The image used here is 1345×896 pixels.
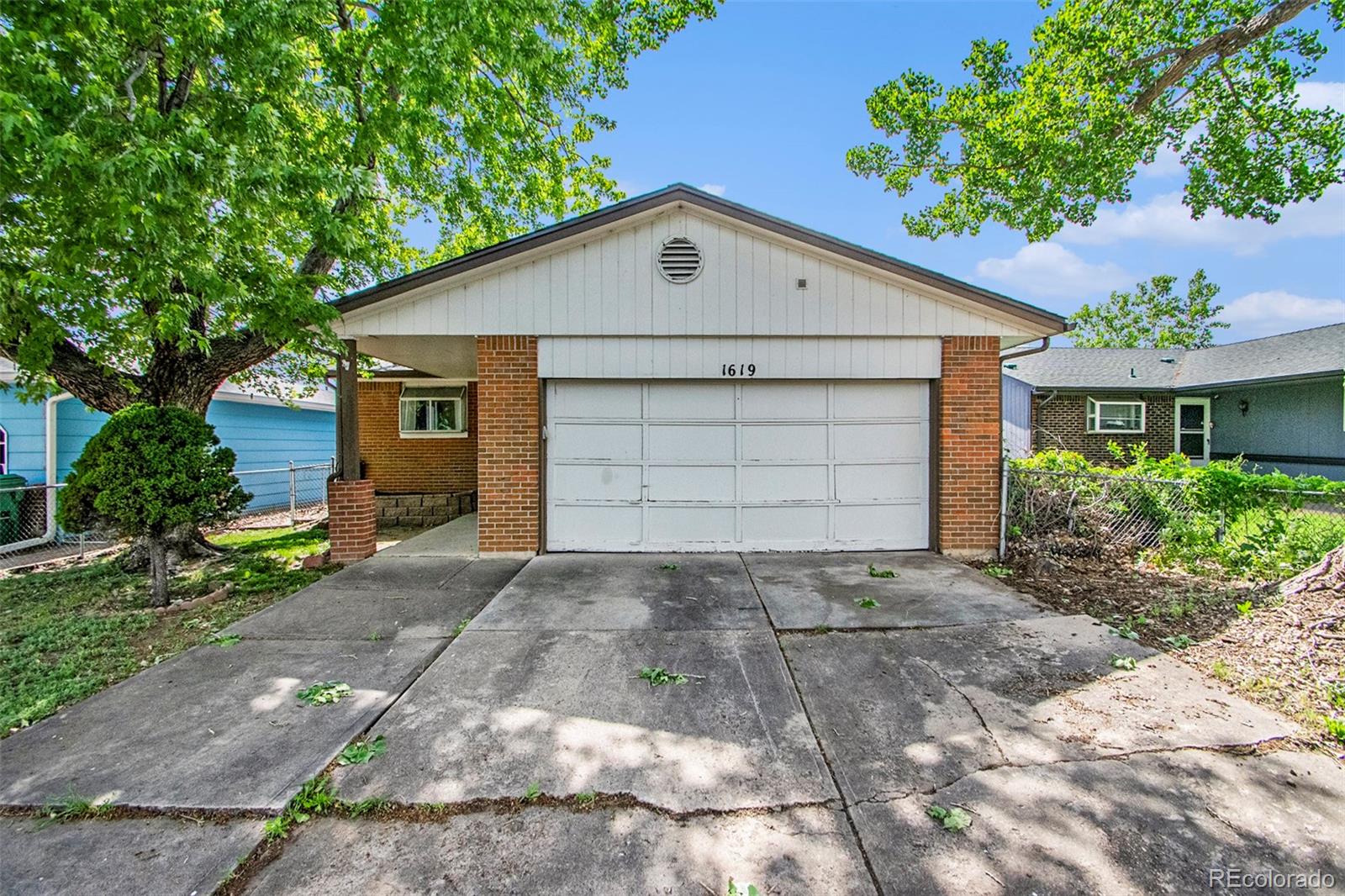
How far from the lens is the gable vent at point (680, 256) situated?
6430 mm

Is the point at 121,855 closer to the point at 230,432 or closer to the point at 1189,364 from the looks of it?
the point at 230,432

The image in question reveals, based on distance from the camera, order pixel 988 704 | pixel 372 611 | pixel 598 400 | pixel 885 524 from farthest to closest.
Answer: pixel 885 524, pixel 598 400, pixel 372 611, pixel 988 704

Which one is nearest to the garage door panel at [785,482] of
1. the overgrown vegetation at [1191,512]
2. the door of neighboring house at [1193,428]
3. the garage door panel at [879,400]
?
the garage door panel at [879,400]

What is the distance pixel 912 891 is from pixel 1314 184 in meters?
13.4

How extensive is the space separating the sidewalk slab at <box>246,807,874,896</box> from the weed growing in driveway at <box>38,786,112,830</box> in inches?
37.2

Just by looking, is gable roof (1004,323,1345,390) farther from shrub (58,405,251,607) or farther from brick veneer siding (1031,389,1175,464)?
shrub (58,405,251,607)

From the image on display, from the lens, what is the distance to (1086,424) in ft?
51.3

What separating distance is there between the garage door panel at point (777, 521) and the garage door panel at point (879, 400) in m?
1.24

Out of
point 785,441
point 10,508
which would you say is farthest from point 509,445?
point 10,508

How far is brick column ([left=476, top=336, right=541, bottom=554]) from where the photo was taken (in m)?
6.54

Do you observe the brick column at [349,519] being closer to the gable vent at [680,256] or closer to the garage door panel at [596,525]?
the garage door panel at [596,525]

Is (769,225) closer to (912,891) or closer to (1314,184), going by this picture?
(912,891)

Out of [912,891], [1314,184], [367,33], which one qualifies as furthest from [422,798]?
[1314,184]

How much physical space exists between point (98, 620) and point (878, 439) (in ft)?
25.7
